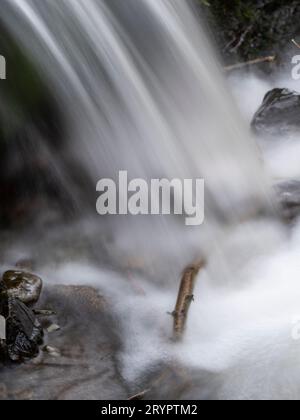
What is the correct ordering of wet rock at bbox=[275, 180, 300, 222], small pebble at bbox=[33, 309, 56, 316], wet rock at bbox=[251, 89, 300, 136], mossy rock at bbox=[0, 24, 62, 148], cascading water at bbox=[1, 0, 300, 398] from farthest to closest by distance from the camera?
wet rock at bbox=[251, 89, 300, 136] → wet rock at bbox=[275, 180, 300, 222] → mossy rock at bbox=[0, 24, 62, 148] → small pebble at bbox=[33, 309, 56, 316] → cascading water at bbox=[1, 0, 300, 398]

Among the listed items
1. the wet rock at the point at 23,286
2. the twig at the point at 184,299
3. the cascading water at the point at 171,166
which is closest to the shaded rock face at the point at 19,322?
the wet rock at the point at 23,286

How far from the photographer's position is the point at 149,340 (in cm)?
401

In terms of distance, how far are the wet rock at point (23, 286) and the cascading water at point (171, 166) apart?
0.32m

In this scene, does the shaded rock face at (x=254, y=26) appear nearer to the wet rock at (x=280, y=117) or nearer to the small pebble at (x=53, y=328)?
the wet rock at (x=280, y=117)

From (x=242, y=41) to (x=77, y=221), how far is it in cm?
418

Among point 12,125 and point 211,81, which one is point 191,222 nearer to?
point 12,125

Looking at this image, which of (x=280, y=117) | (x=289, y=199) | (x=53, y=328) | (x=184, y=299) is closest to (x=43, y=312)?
(x=53, y=328)

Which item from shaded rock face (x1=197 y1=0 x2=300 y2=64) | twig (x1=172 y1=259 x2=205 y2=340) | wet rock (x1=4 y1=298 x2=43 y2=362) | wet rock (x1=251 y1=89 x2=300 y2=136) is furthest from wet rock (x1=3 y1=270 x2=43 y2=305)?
shaded rock face (x1=197 y1=0 x2=300 y2=64)

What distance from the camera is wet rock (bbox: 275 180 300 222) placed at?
17.4ft

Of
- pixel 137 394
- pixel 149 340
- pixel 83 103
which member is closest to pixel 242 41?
pixel 83 103

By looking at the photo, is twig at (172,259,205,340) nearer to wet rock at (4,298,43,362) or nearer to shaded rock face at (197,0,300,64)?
wet rock at (4,298,43,362)

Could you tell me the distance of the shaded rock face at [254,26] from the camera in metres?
7.95

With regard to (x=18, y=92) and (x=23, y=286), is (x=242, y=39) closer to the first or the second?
(x=18, y=92)

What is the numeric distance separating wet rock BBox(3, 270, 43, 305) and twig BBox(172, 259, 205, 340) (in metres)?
1.03
